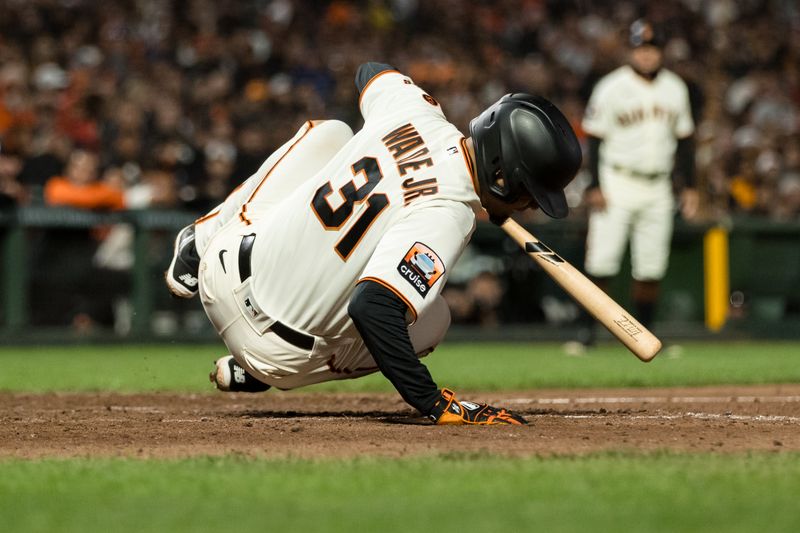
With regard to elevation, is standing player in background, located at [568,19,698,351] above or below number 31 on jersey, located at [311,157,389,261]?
above

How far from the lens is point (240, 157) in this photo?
45.4 ft

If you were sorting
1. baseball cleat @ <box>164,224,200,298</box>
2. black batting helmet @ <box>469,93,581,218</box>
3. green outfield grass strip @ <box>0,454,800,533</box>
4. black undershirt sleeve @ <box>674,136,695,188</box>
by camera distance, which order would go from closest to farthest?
green outfield grass strip @ <box>0,454,800,533</box> < black batting helmet @ <box>469,93,581,218</box> < baseball cleat @ <box>164,224,200,298</box> < black undershirt sleeve @ <box>674,136,695,188</box>

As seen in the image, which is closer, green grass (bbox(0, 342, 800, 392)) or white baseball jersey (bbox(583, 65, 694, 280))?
green grass (bbox(0, 342, 800, 392))

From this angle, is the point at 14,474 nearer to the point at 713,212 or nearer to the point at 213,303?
the point at 213,303

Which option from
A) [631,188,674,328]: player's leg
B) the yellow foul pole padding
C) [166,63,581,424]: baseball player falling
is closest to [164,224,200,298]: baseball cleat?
[166,63,581,424]: baseball player falling

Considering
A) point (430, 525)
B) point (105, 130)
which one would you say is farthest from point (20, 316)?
point (430, 525)

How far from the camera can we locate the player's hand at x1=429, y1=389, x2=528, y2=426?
5309mm

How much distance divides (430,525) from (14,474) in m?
1.65

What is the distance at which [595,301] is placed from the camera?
5953 mm

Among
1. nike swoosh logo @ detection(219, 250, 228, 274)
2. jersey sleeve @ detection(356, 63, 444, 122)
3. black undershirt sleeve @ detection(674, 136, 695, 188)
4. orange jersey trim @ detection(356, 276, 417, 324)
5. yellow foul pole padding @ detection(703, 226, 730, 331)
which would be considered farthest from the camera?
yellow foul pole padding @ detection(703, 226, 730, 331)

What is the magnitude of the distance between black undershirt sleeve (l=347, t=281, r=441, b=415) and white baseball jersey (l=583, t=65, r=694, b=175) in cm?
678

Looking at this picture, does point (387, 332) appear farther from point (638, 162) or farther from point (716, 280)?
point (716, 280)

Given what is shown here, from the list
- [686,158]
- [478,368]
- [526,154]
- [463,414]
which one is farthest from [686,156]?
[463,414]

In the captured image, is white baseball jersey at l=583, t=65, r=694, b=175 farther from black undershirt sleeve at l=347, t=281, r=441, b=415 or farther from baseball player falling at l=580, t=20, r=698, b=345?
black undershirt sleeve at l=347, t=281, r=441, b=415
